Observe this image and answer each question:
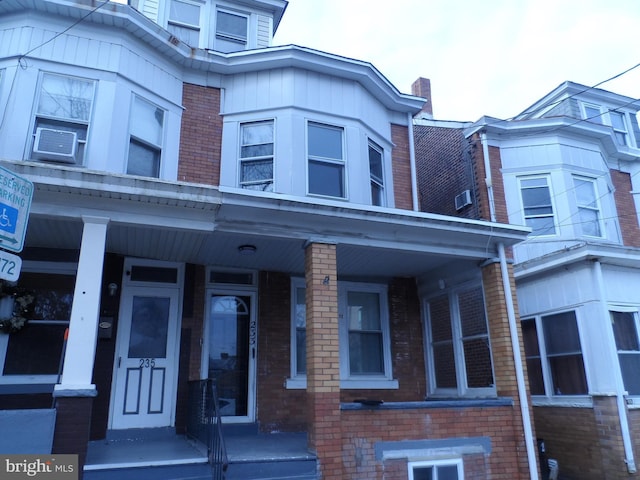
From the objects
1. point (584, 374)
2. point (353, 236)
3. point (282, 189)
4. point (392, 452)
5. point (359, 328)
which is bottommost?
point (392, 452)

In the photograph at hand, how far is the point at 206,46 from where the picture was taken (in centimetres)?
1009

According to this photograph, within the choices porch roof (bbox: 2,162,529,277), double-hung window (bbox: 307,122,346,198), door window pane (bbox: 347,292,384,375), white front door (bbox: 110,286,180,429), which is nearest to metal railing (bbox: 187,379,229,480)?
white front door (bbox: 110,286,180,429)

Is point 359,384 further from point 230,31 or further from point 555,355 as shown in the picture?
point 230,31

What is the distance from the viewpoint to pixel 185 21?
10.2 meters

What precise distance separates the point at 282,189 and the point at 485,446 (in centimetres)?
473

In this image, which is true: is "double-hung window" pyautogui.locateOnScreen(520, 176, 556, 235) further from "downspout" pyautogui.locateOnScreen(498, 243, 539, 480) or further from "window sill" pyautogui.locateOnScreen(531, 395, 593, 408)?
"downspout" pyautogui.locateOnScreen(498, 243, 539, 480)

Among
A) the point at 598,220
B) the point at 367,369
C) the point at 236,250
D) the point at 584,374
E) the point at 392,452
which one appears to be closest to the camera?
the point at 392,452

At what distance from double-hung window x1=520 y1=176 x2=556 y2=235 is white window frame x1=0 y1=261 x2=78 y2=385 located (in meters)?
9.00

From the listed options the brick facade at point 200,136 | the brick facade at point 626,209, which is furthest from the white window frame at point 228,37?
the brick facade at point 626,209

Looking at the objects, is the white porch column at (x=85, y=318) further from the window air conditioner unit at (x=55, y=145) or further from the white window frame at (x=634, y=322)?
the white window frame at (x=634, y=322)

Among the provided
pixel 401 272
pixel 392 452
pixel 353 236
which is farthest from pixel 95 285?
pixel 401 272

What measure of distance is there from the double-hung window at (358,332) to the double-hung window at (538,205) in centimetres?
413

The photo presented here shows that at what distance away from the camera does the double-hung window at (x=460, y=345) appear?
8484mm

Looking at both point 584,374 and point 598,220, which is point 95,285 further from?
point 598,220
